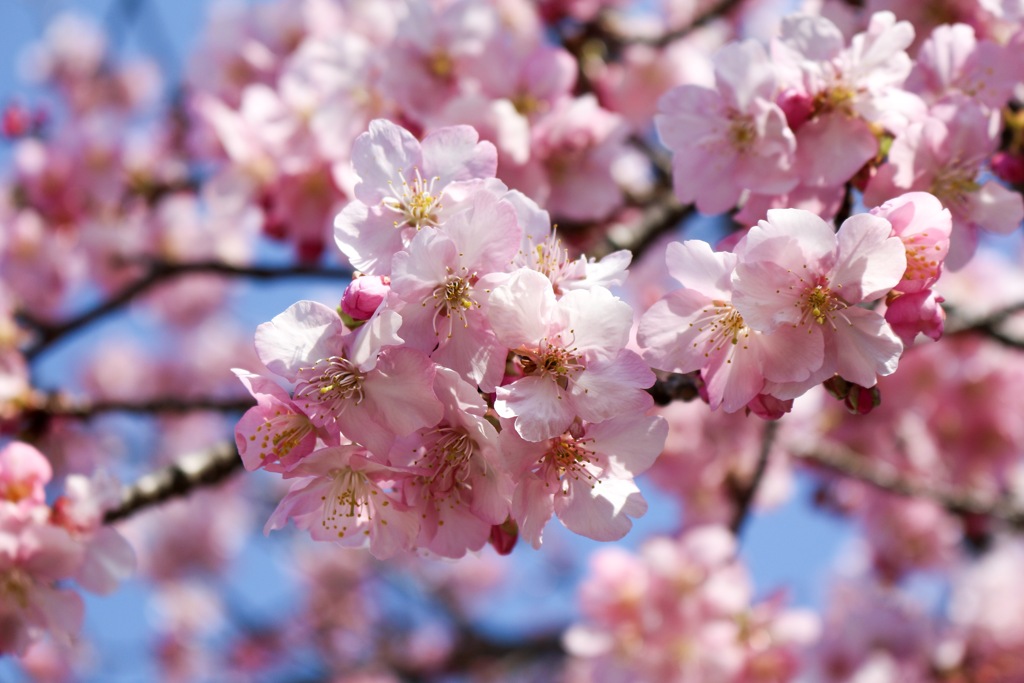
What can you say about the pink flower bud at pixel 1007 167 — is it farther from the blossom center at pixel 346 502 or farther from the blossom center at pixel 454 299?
the blossom center at pixel 346 502

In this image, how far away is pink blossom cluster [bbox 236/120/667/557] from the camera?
3.73 feet

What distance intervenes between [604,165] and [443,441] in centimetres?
113

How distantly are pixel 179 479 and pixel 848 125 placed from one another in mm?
1473

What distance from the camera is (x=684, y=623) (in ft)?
9.51

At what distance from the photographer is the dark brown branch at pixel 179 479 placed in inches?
70.6

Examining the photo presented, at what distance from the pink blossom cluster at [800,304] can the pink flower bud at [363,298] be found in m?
0.35

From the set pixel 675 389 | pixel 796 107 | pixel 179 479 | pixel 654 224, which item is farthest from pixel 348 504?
pixel 654 224

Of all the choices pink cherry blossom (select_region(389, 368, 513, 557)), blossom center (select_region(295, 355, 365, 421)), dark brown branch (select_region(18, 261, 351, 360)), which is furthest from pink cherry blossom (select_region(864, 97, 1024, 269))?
dark brown branch (select_region(18, 261, 351, 360))

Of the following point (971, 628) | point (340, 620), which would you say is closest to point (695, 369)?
point (971, 628)

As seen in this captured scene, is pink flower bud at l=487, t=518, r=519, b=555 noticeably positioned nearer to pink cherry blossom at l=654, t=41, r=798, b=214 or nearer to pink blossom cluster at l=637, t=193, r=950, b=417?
pink blossom cluster at l=637, t=193, r=950, b=417

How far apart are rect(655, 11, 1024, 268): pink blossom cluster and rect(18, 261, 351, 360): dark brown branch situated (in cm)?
153

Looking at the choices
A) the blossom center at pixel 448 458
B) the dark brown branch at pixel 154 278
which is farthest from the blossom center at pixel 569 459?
the dark brown branch at pixel 154 278

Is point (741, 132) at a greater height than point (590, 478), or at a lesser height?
greater

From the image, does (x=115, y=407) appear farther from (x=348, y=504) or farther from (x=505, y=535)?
(x=505, y=535)
